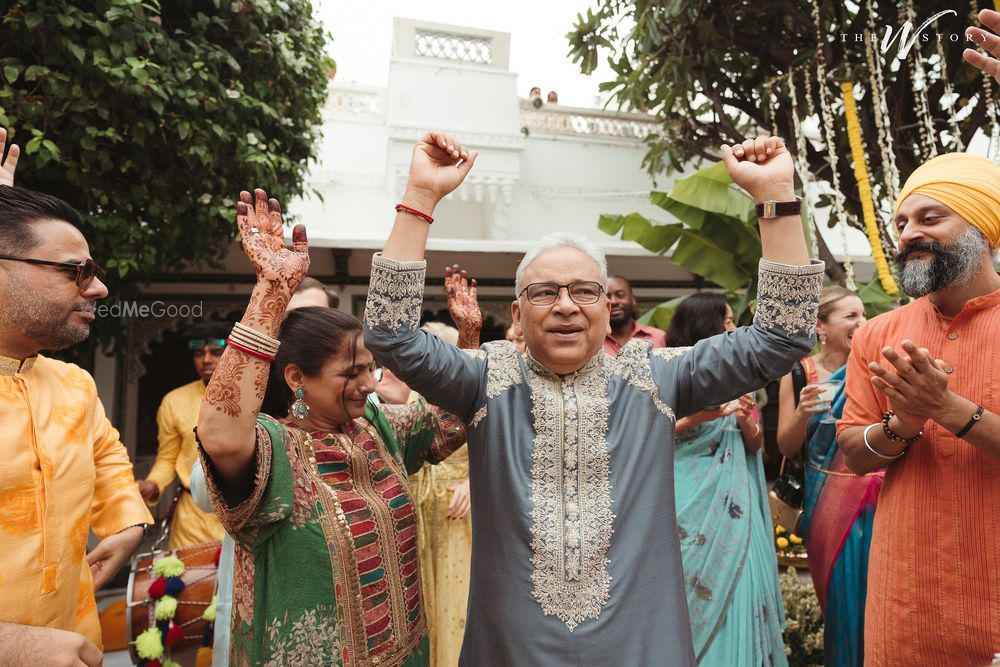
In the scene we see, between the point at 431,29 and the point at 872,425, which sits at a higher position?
the point at 431,29

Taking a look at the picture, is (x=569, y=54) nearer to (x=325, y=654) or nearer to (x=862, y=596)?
(x=862, y=596)

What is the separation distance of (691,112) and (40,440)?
629 cm

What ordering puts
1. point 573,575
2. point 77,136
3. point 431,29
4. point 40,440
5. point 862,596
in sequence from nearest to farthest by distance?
point 573,575 → point 40,440 → point 862,596 → point 77,136 → point 431,29

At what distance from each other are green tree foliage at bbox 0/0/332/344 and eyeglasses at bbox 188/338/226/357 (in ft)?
1.94

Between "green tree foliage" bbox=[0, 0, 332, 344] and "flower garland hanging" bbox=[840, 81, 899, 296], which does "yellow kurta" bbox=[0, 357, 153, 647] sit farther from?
"flower garland hanging" bbox=[840, 81, 899, 296]

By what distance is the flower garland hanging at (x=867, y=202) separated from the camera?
4.86 metres

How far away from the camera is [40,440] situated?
176 cm

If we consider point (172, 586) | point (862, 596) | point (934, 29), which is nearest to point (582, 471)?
point (862, 596)

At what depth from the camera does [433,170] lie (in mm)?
1629

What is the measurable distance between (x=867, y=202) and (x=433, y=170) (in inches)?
180

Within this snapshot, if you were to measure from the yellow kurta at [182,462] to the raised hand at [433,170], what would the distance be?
315cm

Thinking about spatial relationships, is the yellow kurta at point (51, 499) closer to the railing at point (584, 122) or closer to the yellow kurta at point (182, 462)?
the yellow kurta at point (182, 462)

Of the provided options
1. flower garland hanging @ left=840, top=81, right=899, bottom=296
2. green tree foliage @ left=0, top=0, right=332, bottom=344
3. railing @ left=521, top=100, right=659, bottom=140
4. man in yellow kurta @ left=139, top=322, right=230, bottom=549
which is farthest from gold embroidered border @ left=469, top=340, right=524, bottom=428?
railing @ left=521, top=100, right=659, bottom=140

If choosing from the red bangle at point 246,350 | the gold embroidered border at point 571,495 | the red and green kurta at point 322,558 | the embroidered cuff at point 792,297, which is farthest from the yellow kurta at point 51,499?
the embroidered cuff at point 792,297
